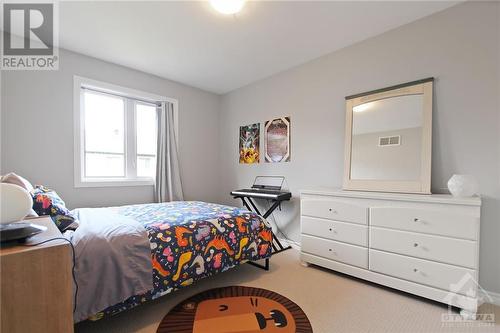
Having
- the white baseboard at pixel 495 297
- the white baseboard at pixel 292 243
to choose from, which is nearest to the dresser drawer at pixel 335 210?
the white baseboard at pixel 292 243

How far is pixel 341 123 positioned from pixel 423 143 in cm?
88

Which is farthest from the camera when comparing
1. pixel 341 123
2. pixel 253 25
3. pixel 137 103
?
pixel 137 103

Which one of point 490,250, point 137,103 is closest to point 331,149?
point 490,250

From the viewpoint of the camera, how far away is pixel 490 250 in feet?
6.23

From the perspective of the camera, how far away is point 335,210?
7.83 feet

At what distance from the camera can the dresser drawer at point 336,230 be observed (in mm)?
2216

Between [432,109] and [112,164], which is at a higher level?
[432,109]

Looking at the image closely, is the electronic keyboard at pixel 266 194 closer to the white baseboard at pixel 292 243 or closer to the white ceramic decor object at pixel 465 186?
the white baseboard at pixel 292 243

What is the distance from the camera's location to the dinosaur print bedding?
1.66 meters

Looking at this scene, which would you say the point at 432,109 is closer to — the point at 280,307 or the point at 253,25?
the point at 253,25

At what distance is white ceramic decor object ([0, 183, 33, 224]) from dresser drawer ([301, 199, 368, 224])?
229 cm

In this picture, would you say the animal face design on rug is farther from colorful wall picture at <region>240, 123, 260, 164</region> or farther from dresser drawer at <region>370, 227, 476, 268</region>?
colorful wall picture at <region>240, 123, 260, 164</region>

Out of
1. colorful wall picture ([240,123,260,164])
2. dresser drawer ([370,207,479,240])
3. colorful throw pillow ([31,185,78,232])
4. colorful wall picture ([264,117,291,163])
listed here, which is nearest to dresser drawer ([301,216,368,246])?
dresser drawer ([370,207,479,240])

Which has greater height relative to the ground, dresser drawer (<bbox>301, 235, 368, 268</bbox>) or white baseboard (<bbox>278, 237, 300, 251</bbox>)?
dresser drawer (<bbox>301, 235, 368, 268</bbox>)
